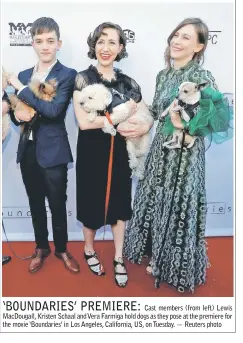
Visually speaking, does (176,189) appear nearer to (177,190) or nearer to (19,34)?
(177,190)

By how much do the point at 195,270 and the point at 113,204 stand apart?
1.56ft

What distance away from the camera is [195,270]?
1769mm

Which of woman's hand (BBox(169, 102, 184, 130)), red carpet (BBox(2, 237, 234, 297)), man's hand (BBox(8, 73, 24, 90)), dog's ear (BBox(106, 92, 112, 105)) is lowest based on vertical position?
red carpet (BBox(2, 237, 234, 297))

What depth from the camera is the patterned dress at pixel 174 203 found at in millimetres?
1613

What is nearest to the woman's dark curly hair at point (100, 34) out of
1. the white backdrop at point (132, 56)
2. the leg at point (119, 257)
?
the white backdrop at point (132, 56)

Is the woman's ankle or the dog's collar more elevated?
the dog's collar

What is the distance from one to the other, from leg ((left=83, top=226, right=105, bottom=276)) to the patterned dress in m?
0.23

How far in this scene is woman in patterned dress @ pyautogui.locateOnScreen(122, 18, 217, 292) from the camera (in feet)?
5.16

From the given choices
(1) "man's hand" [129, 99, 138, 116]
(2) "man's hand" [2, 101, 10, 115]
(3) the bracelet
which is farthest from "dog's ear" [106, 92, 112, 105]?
(2) "man's hand" [2, 101, 10, 115]

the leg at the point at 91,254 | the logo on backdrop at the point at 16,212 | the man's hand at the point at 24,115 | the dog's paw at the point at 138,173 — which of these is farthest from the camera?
the logo on backdrop at the point at 16,212

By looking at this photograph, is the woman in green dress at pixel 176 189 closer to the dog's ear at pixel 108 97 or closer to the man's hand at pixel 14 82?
the dog's ear at pixel 108 97

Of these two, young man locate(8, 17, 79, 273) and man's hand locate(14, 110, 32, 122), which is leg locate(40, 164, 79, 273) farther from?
man's hand locate(14, 110, 32, 122)

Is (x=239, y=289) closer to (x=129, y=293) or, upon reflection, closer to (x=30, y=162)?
(x=129, y=293)
